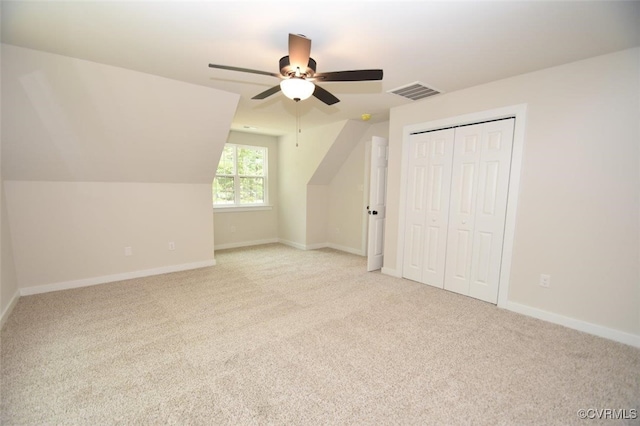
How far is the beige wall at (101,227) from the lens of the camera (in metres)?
3.17

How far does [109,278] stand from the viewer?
3.67 metres

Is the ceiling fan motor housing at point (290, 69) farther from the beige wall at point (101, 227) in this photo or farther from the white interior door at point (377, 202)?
the beige wall at point (101, 227)

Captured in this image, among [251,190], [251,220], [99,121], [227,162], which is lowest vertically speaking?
[251,220]

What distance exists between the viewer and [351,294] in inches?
130

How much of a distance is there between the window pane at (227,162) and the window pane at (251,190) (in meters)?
0.31

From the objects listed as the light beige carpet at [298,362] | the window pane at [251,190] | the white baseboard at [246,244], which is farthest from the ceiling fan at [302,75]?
the white baseboard at [246,244]

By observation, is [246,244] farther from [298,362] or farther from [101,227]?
[298,362]

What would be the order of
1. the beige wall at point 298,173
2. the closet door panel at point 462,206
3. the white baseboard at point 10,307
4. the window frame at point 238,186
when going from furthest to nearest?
the window frame at point 238,186, the beige wall at point 298,173, the closet door panel at point 462,206, the white baseboard at point 10,307

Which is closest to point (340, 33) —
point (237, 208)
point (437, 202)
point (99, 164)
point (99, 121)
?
point (437, 202)

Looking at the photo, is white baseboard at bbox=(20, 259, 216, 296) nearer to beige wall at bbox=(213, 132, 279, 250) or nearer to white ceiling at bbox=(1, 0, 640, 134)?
beige wall at bbox=(213, 132, 279, 250)

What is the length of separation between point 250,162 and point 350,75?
4.31m

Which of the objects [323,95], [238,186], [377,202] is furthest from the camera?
[238,186]

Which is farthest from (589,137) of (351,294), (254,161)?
(254,161)

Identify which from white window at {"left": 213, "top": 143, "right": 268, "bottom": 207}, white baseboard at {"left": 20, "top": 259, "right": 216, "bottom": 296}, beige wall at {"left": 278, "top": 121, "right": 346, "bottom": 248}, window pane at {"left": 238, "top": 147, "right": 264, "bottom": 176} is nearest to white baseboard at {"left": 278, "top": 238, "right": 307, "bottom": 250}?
beige wall at {"left": 278, "top": 121, "right": 346, "bottom": 248}
